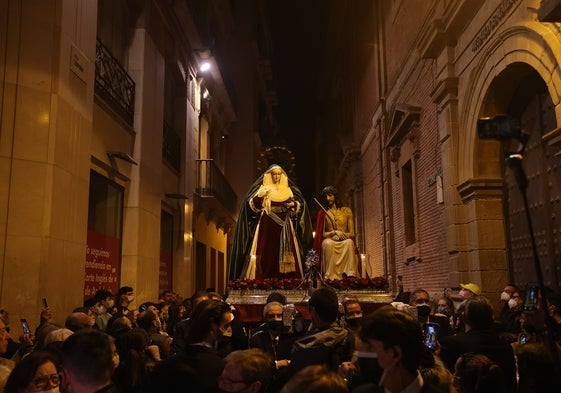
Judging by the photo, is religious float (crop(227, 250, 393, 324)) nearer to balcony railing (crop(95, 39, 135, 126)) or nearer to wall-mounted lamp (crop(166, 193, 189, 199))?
balcony railing (crop(95, 39, 135, 126))

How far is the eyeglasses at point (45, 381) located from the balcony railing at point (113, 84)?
7470 millimetres

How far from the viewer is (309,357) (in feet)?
11.4

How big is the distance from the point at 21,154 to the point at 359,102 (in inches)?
745

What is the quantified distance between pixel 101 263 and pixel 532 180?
24.0 ft

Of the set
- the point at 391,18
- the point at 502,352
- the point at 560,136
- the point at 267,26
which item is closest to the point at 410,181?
the point at 391,18

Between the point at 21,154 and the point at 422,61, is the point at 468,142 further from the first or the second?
the point at 21,154

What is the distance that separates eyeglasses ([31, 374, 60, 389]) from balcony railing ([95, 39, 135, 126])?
24.5 ft

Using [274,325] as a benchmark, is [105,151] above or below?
above

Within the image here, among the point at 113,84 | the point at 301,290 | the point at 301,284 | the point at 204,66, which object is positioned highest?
the point at 204,66

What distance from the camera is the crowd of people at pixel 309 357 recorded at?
257 centimetres

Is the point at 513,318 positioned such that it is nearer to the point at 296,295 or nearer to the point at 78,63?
the point at 296,295

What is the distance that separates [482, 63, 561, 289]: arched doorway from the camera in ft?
26.4

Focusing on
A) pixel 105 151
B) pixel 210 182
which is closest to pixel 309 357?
pixel 105 151

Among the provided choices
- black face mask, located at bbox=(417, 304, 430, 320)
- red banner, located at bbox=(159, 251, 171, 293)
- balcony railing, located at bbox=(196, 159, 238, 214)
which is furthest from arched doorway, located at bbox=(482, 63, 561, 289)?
balcony railing, located at bbox=(196, 159, 238, 214)
